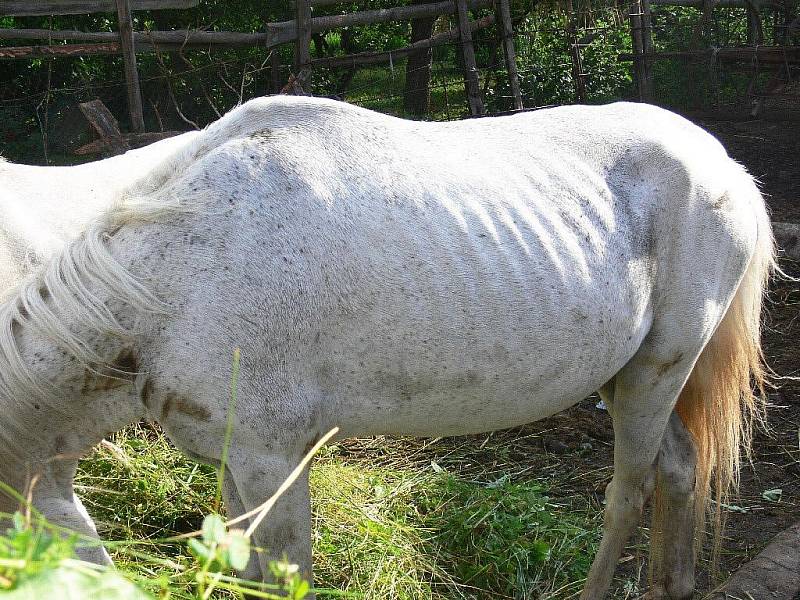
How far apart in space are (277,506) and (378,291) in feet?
1.99

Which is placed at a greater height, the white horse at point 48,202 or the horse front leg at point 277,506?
the white horse at point 48,202

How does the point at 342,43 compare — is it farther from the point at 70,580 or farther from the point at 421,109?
the point at 70,580

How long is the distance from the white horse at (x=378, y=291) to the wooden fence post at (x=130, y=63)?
15.0 feet

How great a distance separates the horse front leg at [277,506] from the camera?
216 centimetres

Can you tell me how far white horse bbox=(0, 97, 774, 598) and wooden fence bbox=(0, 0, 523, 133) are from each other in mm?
4475

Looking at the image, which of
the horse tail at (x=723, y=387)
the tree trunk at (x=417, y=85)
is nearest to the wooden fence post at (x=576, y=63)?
the tree trunk at (x=417, y=85)

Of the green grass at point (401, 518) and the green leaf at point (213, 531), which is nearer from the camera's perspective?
the green leaf at point (213, 531)

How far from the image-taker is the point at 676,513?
3.04 metres

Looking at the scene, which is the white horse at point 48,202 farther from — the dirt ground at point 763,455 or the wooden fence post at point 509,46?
the wooden fence post at point 509,46

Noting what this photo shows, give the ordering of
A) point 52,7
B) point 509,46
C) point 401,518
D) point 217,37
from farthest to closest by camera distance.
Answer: point 509,46
point 217,37
point 52,7
point 401,518

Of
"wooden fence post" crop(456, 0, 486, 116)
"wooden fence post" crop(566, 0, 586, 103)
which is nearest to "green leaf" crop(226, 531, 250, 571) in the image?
"wooden fence post" crop(456, 0, 486, 116)

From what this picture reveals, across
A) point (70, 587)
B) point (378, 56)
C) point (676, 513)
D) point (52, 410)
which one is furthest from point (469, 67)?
point (70, 587)

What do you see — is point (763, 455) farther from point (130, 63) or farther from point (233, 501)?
point (130, 63)

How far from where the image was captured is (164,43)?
7.61 meters
